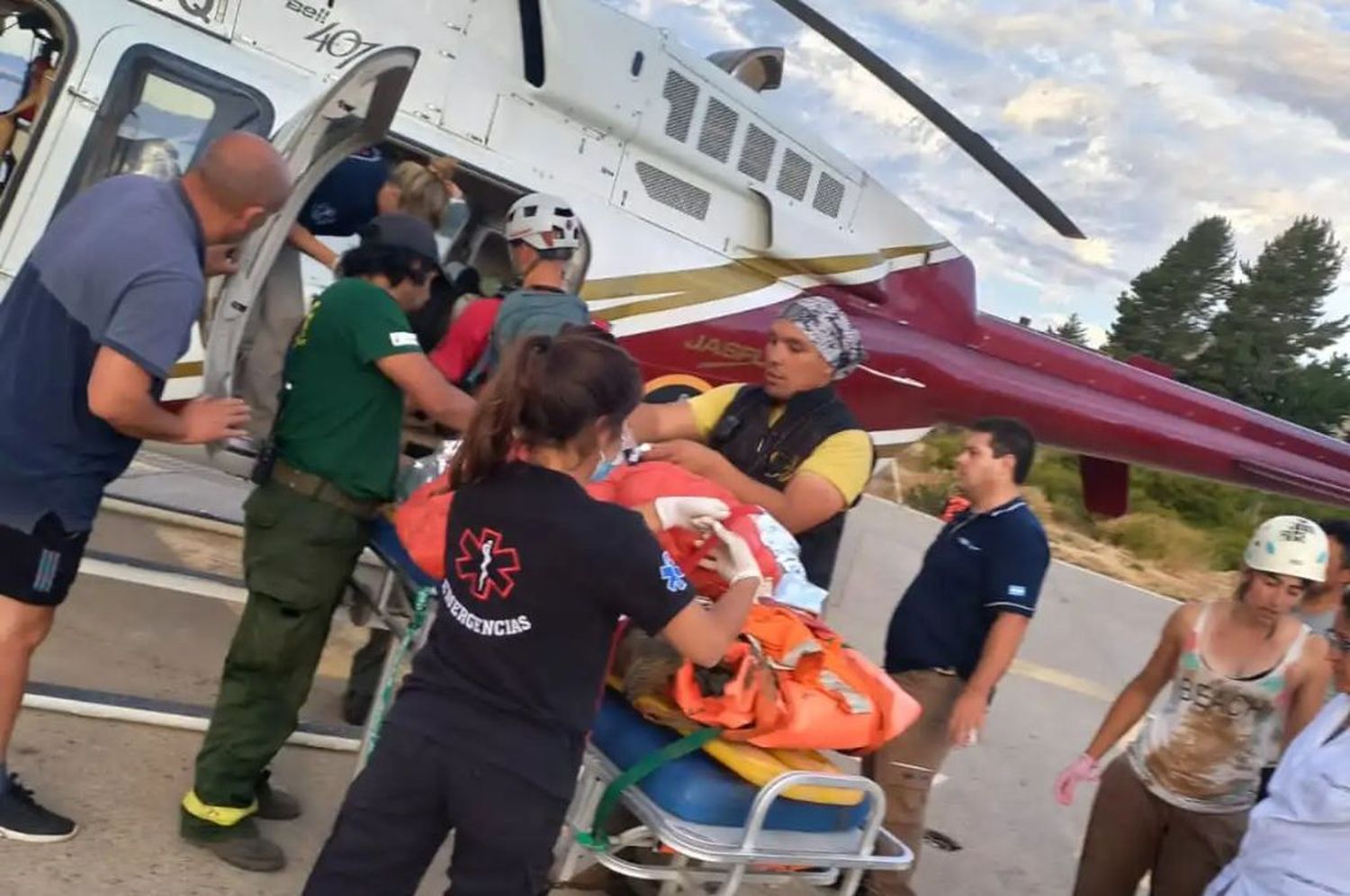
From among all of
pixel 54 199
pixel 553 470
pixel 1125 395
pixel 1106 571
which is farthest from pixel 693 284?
pixel 1106 571

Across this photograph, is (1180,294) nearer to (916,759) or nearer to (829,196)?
(829,196)

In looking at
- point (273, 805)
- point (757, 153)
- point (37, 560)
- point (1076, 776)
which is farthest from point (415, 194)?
point (1076, 776)

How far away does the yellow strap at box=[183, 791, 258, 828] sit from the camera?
3229 millimetres

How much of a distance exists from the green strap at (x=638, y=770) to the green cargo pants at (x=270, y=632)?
111 centimetres

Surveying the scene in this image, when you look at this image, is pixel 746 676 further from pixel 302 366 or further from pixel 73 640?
pixel 73 640

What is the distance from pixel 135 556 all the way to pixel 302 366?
2662 millimetres

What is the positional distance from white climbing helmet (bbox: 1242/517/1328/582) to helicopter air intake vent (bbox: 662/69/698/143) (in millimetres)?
3658

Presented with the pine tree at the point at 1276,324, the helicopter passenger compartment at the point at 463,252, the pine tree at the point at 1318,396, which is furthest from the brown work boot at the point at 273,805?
the pine tree at the point at 1276,324

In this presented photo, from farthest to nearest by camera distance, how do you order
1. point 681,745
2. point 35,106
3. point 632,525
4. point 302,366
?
point 35,106 < point 302,366 < point 681,745 < point 632,525

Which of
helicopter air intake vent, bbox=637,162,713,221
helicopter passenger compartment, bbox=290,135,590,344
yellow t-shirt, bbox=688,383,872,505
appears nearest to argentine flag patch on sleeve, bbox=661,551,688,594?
yellow t-shirt, bbox=688,383,872,505

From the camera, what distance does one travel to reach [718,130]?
20.4ft

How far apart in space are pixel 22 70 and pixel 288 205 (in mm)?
2428

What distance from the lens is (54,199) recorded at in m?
4.55

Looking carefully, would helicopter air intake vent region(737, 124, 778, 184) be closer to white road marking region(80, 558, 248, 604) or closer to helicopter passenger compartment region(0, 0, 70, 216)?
helicopter passenger compartment region(0, 0, 70, 216)
